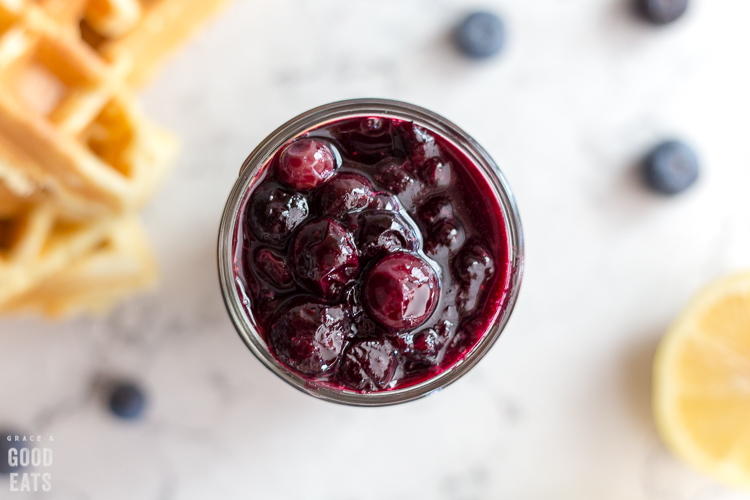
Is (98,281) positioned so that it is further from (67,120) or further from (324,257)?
(324,257)

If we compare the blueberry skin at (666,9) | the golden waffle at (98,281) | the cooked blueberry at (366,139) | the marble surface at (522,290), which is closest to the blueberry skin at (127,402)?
the marble surface at (522,290)

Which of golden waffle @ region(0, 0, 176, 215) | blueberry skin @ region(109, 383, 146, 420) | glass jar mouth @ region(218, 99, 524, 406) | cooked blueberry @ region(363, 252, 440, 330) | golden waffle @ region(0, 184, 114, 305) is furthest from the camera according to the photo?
blueberry skin @ region(109, 383, 146, 420)

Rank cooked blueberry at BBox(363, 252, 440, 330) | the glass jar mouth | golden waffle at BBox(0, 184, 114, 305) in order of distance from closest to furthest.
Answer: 1. cooked blueberry at BBox(363, 252, 440, 330)
2. the glass jar mouth
3. golden waffle at BBox(0, 184, 114, 305)

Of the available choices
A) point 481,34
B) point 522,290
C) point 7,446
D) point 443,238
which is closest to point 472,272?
point 443,238

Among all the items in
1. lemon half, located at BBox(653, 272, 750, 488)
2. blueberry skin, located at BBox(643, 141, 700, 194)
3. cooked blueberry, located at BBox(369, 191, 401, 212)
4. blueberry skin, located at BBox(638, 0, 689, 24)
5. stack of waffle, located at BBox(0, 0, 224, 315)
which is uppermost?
blueberry skin, located at BBox(638, 0, 689, 24)

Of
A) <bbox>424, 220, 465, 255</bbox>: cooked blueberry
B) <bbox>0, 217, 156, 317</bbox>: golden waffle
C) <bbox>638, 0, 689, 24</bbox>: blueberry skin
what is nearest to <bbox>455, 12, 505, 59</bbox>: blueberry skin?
<bbox>638, 0, 689, 24</bbox>: blueberry skin

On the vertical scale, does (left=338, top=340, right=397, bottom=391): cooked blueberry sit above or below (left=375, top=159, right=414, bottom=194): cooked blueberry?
below

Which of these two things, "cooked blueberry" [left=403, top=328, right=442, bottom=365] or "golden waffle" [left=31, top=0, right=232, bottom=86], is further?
"golden waffle" [left=31, top=0, right=232, bottom=86]

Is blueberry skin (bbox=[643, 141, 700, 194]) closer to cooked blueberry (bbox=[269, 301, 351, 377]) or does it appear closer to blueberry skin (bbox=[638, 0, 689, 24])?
blueberry skin (bbox=[638, 0, 689, 24])
